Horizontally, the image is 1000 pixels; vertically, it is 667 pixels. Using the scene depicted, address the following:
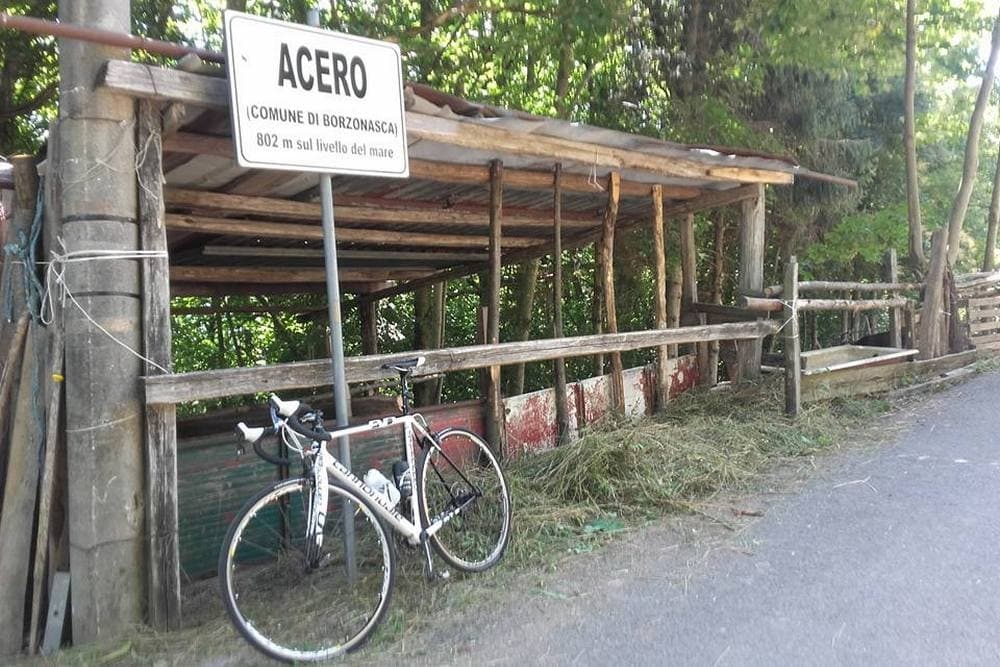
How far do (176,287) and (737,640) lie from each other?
726cm

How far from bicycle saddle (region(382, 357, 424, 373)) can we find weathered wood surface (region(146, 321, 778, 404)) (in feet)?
0.33

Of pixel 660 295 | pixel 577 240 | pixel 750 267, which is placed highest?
pixel 577 240

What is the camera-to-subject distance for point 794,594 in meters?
3.77

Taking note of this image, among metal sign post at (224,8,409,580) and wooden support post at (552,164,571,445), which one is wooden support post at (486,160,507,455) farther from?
metal sign post at (224,8,409,580)

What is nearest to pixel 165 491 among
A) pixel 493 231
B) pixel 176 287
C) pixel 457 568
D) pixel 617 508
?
pixel 457 568

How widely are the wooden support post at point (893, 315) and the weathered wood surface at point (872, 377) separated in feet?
1.58

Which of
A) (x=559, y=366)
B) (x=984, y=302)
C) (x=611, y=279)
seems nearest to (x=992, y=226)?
(x=984, y=302)

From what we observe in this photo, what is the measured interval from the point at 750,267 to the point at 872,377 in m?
2.15

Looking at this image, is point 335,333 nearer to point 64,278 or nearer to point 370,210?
point 64,278

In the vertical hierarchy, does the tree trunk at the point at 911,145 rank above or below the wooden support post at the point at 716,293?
above

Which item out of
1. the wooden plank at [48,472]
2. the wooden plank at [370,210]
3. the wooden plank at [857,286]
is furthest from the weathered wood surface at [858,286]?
the wooden plank at [48,472]

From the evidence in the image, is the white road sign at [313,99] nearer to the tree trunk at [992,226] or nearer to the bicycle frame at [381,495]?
the bicycle frame at [381,495]

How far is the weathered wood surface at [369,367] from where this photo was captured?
3727 millimetres

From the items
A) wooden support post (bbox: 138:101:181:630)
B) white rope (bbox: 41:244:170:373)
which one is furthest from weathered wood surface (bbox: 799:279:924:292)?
white rope (bbox: 41:244:170:373)
